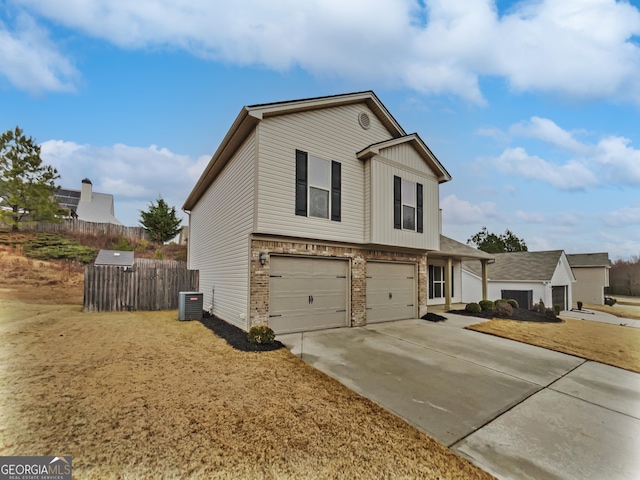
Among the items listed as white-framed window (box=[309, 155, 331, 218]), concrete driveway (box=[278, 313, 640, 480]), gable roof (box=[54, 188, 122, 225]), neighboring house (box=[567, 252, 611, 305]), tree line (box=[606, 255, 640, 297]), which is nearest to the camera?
concrete driveway (box=[278, 313, 640, 480])

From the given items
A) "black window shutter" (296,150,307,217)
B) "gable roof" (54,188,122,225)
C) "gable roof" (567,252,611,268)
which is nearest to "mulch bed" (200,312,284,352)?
"black window shutter" (296,150,307,217)

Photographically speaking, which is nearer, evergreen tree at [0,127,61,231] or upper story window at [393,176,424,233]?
evergreen tree at [0,127,61,231]

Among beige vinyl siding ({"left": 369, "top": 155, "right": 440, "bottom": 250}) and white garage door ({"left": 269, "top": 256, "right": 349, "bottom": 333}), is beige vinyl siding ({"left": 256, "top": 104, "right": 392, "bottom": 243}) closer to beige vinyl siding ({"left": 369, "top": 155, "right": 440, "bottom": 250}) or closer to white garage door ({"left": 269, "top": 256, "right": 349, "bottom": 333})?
beige vinyl siding ({"left": 369, "top": 155, "right": 440, "bottom": 250})

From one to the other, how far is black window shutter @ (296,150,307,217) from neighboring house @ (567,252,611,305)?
3092cm

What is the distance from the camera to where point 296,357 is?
589cm

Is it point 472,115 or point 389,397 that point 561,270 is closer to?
point 472,115

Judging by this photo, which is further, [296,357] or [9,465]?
[296,357]

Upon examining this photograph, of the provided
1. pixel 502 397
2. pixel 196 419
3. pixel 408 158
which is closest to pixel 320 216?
pixel 408 158

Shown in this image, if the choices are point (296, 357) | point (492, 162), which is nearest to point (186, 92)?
point (296, 357)

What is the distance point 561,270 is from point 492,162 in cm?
1119

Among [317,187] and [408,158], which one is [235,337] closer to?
[317,187]

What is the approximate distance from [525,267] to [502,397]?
1972 cm

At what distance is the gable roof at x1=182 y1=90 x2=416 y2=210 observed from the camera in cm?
739

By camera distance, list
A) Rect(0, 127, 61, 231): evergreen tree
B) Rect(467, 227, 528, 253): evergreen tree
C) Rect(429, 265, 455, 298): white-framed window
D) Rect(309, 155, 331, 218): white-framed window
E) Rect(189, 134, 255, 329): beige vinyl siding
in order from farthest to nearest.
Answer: Rect(467, 227, 528, 253): evergreen tree → Rect(429, 265, 455, 298): white-framed window → Rect(309, 155, 331, 218): white-framed window → Rect(189, 134, 255, 329): beige vinyl siding → Rect(0, 127, 61, 231): evergreen tree
